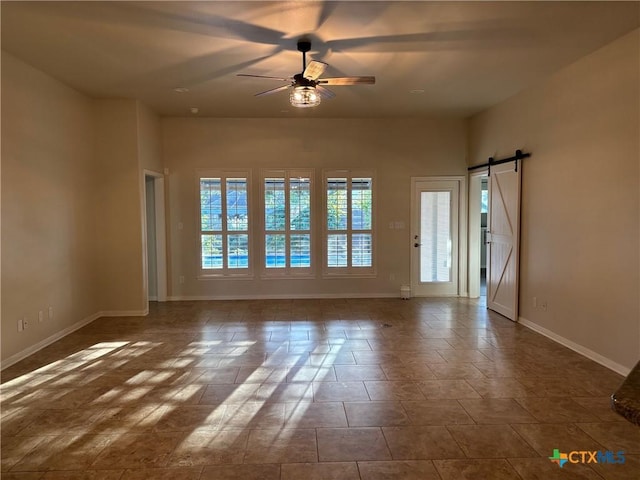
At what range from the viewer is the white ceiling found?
122 inches

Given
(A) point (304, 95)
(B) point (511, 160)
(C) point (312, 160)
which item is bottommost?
(B) point (511, 160)

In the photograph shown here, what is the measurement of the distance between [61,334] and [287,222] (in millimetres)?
3643

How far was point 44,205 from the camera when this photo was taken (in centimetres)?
448

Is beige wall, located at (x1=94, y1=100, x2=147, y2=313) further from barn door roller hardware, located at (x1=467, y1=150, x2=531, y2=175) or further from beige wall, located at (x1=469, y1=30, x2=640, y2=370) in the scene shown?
beige wall, located at (x1=469, y1=30, x2=640, y2=370)

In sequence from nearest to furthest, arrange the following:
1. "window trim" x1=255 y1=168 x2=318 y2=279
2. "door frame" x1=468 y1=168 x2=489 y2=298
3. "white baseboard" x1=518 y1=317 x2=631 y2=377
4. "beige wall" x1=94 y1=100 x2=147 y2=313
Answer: "white baseboard" x1=518 y1=317 x2=631 y2=377, "beige wall" x1=94 y1=100 x2=147 y2=313, "window trim" x1=255 y1=168 x2=318 y2=279, "door frame" x1=468 y1=168 x2=489 y2=298

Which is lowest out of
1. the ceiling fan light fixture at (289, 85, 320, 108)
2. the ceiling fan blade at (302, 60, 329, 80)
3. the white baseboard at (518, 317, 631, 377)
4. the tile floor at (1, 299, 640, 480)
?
the tile floor at (1, 299, 640, 480)

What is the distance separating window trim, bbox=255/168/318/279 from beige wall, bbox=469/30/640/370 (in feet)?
10.8

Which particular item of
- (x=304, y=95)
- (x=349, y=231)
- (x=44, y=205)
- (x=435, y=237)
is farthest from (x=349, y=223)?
(x=44, y=205)

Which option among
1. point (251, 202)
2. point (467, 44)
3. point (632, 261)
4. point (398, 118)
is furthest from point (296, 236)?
point (632, 261)

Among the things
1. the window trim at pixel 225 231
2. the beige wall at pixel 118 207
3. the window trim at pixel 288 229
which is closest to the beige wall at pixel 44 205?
the beige wall at pixel 118 207

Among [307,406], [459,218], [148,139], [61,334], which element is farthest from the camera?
[459,218]

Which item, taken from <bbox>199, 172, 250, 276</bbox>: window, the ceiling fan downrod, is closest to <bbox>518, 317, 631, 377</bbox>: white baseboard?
the ceiling fan downrod

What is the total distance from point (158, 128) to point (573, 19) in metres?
5.80

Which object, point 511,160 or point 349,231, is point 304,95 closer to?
point 511,160
